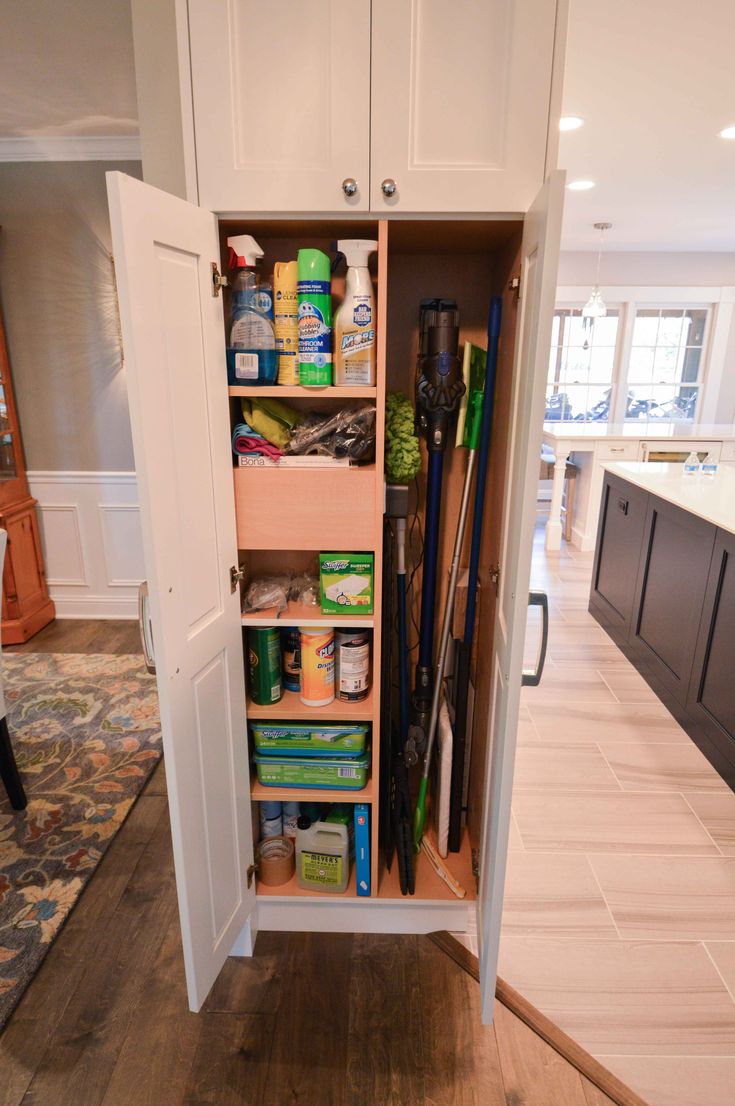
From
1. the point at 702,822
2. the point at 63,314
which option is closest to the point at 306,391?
the point at 702,822

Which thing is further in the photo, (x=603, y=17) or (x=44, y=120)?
(x=44, y=120)

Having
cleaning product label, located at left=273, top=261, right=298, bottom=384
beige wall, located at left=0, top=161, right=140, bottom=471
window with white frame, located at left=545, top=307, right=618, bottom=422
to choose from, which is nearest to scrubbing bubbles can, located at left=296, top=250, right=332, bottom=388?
cleaning product label, located at left=273, top=261, right=298, bottom=384

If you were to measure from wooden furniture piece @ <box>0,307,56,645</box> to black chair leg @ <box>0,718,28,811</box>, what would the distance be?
1473mm

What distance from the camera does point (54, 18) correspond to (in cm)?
208

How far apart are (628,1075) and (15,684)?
2.91 m

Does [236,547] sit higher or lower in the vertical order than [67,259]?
lower

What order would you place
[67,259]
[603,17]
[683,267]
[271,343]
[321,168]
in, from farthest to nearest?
[683,267], [67,259], [603,17], [271,343], [321,168]

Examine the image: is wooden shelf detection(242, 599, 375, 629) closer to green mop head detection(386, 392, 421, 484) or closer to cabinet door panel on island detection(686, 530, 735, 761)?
green mop head detection(386, 392, 421, 484)

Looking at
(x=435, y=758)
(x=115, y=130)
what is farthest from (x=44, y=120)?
(x=435, y=758)

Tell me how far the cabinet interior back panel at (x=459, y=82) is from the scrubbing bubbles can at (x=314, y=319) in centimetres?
27

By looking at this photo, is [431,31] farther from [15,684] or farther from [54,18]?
[15,684]

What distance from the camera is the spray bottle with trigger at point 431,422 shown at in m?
1.48

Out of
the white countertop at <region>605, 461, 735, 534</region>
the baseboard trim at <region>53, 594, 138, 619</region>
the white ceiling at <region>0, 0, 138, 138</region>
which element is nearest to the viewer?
the white ceiling at <region>0, 0, 138, 138</region>

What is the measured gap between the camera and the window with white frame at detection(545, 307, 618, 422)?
721cm
